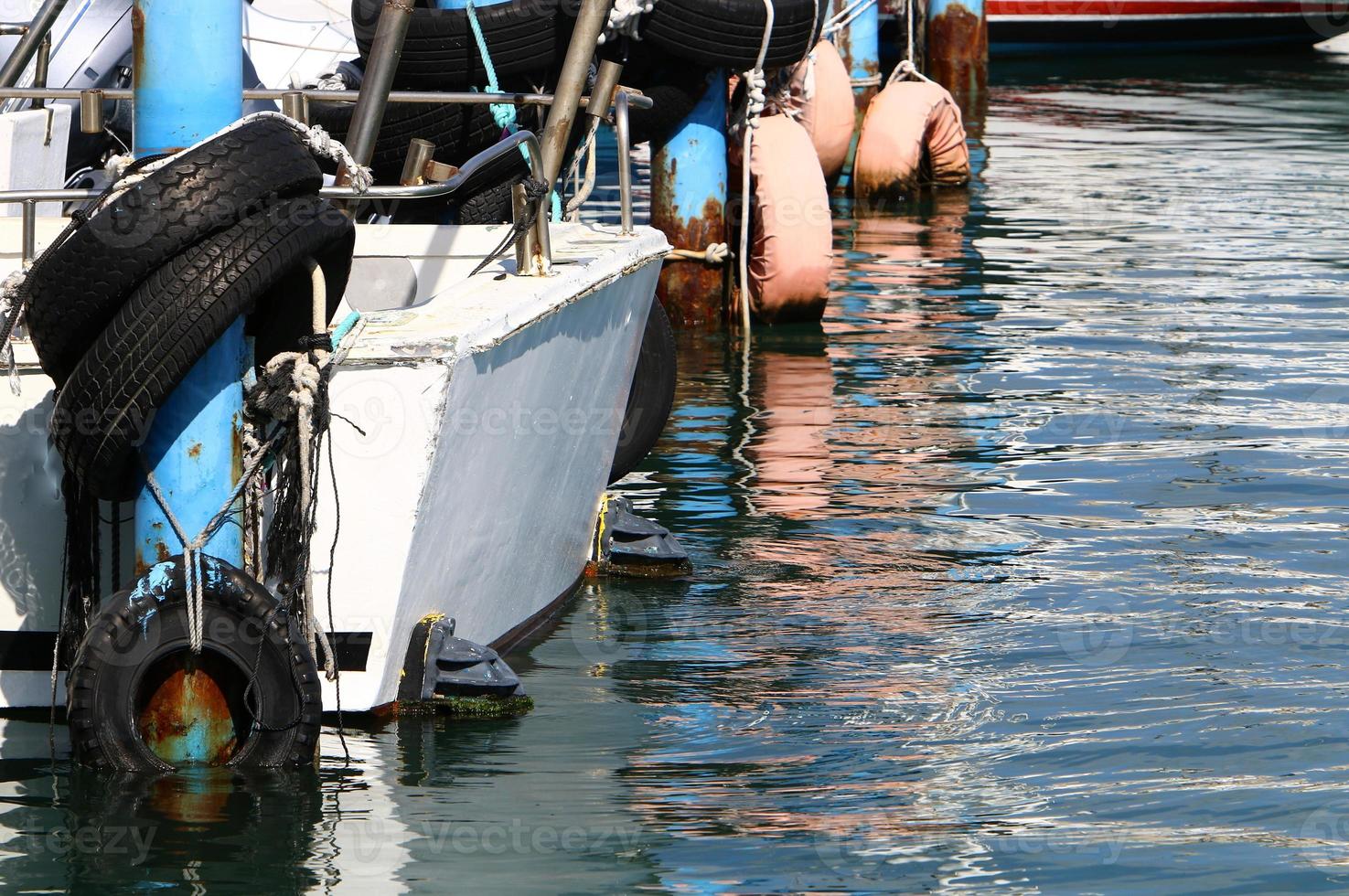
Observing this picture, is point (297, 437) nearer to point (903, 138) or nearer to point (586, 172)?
point (586, 172)

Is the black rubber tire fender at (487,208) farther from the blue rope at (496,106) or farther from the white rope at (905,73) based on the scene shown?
the white rope at (905,73)

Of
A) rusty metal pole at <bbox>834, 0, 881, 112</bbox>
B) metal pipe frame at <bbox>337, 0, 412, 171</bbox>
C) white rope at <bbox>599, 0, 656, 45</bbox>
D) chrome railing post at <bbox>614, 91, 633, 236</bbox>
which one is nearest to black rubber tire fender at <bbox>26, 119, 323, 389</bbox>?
metal pipe frame at <bbox>337, 0, 412, 171</bbox>

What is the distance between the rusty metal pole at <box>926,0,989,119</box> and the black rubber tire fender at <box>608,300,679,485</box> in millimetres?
16704

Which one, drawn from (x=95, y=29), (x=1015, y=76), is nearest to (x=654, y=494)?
(x=95, y=29)

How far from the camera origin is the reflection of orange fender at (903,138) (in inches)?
654

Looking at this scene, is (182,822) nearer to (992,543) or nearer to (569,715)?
(569,715)

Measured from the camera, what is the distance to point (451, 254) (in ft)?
21.2

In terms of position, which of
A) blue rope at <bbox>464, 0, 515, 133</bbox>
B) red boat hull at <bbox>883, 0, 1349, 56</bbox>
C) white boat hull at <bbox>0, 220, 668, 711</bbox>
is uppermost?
red boat hull at <bbox>883, 0, 1349, 56</bbox>

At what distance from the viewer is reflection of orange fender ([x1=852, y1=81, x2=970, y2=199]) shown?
54.5 ft

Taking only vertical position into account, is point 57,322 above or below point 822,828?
above

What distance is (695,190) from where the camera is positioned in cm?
1123

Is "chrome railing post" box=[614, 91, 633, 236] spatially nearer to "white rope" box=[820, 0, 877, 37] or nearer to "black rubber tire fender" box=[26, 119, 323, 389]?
"black rubber tire fender" box=[26, 119, 323, 389]

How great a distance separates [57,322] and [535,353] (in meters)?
1.36

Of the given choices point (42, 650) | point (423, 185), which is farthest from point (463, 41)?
point (42, 650)
